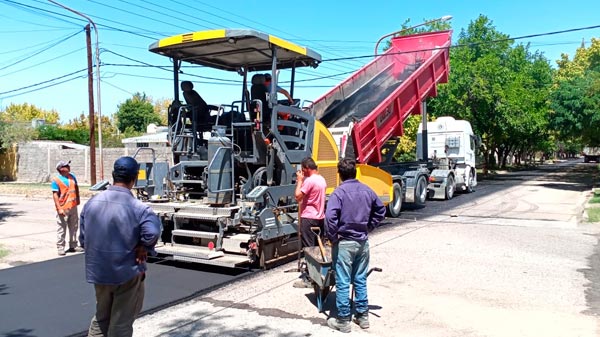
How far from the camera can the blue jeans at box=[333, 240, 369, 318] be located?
468 cm

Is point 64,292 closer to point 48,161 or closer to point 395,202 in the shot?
point 395,202

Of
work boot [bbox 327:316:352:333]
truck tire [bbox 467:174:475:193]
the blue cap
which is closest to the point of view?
the blue cap

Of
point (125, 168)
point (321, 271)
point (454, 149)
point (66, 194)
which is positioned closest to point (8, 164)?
point (66, 194)

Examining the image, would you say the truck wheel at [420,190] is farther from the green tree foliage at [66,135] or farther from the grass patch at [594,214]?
the green tree foliage at [66,135]

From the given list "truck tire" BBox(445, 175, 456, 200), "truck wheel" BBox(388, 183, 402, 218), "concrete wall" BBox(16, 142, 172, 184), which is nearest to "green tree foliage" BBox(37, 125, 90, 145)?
"concrete wall" BBox(16, 142, 172, 184)

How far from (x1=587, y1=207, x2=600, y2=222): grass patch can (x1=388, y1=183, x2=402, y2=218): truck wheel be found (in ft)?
15.0

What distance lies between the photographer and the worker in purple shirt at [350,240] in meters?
4.68

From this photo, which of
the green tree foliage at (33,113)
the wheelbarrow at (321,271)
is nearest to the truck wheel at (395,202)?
the wheelbarrow at (321,271)

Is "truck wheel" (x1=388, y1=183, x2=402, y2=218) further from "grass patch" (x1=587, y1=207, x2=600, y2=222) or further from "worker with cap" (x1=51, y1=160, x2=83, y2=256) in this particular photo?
"worker with cap" (x1=51, y1=160, x2=83, y2=256)

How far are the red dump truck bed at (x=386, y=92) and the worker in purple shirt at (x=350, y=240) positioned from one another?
5604 mm

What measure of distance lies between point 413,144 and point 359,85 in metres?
13.5

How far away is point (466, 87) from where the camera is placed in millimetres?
25891

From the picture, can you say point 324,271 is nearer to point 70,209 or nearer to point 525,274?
point 525,274

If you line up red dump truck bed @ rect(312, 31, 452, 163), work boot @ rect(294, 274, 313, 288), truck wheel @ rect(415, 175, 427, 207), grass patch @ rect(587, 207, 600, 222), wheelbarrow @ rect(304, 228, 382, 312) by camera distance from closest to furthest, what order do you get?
wheelbarrow @ rect(304, 228, 382, 312) < work boot @ rect(294, 274, 313, 288) < red dump truck bed @ rect(312, 31, 452, 163) < grass patch @ rect(587, 207, 600, 222) < truck wheel @ rect(415, 175, 427, 207)
